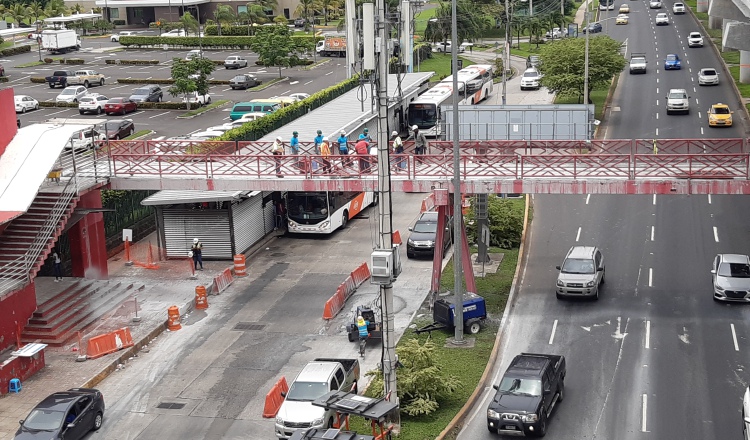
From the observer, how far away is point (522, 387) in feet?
92.8

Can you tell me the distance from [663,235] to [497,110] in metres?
8.82

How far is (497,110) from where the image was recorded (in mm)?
47750

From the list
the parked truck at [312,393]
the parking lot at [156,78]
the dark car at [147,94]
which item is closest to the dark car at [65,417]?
the parked truck at [312,393]

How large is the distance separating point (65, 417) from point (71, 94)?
57.6 meters

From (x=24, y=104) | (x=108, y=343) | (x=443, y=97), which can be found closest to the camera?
(x=108, y=343)

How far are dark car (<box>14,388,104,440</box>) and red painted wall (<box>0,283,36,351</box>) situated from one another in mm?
6262

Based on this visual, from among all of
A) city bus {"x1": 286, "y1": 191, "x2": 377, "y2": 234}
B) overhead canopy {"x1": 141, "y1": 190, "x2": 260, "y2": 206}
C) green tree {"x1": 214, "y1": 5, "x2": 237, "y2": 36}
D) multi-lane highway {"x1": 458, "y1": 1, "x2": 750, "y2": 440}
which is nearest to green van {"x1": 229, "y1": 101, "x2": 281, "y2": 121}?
multi-lane highway {"x1": 458, "y1": 1, "x2": 750, "y2": 440}

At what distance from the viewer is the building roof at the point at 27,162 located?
35719mm

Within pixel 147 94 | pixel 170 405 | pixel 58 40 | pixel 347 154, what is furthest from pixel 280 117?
pixel 58 40

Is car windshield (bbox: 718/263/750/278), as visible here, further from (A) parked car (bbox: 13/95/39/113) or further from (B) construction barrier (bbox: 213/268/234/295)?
(A) parked car (bbox: 13/95/39/113)

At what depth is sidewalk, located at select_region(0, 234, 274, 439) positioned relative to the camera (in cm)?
3173

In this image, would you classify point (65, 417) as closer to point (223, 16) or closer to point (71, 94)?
point (71, 94)

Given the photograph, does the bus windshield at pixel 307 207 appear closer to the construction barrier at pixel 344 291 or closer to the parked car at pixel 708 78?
the construction barrier at pixel 344 291

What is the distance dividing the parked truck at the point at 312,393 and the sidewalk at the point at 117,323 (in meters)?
7.29
